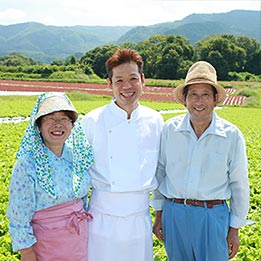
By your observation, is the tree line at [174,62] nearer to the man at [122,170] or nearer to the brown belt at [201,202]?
the man at [122,170]

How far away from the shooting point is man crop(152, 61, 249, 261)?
3201mm

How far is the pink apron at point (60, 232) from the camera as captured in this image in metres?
2.97

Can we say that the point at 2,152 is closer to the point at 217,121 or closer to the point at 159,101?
the point at 217,121

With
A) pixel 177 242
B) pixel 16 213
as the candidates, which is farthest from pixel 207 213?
pixel 16 213

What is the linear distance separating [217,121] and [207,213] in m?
0.72

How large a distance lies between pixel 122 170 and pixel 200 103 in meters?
0.80

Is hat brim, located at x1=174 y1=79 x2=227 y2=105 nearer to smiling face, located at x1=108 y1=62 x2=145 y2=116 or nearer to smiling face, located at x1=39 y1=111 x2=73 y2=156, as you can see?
smiling face, located at x1=108 y1=62 x2=145 y2=116

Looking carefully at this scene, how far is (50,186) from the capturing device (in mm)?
2902

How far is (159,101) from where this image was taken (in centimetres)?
3547

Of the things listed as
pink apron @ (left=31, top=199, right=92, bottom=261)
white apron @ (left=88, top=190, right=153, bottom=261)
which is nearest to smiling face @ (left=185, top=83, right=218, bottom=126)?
white apron @ (left=88, top=190, right=153, bottom=261)

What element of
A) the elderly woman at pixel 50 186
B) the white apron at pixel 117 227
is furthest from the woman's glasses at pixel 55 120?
the white apron at pixel 117 227

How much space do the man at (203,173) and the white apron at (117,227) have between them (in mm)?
248

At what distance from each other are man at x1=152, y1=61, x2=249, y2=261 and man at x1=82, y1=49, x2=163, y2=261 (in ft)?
0.67

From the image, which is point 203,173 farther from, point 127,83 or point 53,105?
point 53,105
